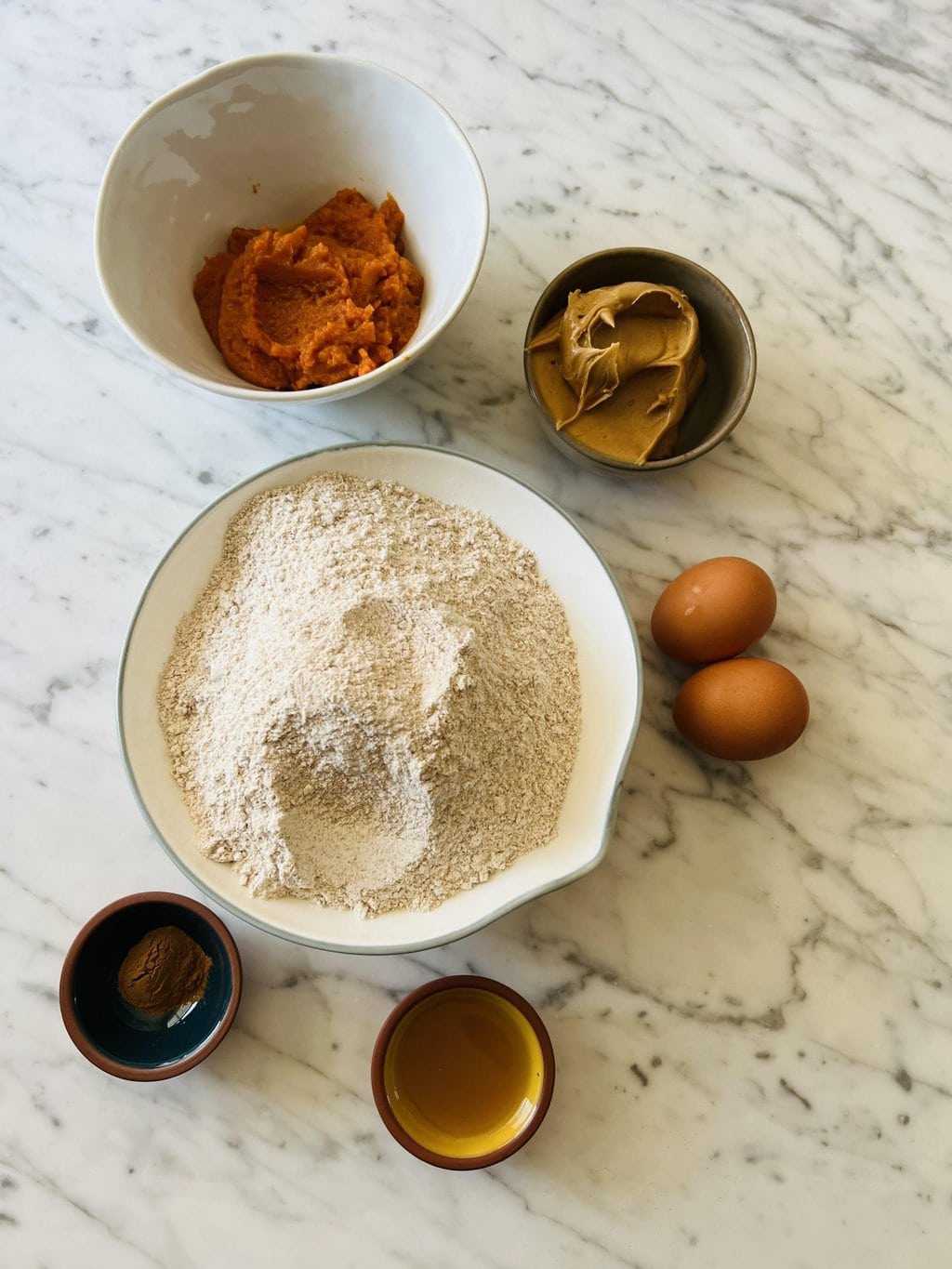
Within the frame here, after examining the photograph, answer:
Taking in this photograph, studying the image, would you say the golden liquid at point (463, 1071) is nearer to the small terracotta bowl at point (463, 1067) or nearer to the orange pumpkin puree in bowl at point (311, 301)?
the small terracotta bowl at point (463, 1067)

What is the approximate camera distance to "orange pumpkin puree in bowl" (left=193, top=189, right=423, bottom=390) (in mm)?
1327

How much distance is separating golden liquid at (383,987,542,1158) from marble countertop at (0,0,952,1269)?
0.07 m

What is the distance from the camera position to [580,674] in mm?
1361

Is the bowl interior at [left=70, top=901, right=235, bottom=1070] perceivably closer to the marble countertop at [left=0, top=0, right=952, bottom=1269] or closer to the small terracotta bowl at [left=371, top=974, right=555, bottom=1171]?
the marble countertop at [left=0, top=0, right=952, bottom=1269]

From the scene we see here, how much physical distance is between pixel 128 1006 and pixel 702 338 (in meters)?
1.27

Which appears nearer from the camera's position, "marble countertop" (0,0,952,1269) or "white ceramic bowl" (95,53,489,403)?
"white ceramic bowl" (95,53,489,403)

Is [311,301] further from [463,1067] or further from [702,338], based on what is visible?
[463,1067]

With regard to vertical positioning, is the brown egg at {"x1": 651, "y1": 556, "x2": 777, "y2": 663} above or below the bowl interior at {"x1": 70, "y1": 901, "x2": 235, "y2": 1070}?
above

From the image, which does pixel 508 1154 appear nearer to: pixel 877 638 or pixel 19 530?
pixel 877 638

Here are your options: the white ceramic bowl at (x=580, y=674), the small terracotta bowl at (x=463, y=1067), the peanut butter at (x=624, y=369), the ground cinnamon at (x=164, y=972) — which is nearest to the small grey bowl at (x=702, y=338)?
the peanut butter at (x=624, y=369)

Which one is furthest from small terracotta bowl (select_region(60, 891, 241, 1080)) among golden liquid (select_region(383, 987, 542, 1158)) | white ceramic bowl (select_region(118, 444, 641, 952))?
golden liquid (select_region(383, 987, 542, 1158))

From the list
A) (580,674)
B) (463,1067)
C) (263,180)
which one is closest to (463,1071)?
(463,1067)

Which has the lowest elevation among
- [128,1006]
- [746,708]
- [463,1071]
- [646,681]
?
[128,1006]

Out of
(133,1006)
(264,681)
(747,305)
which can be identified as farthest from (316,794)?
(747,305)
